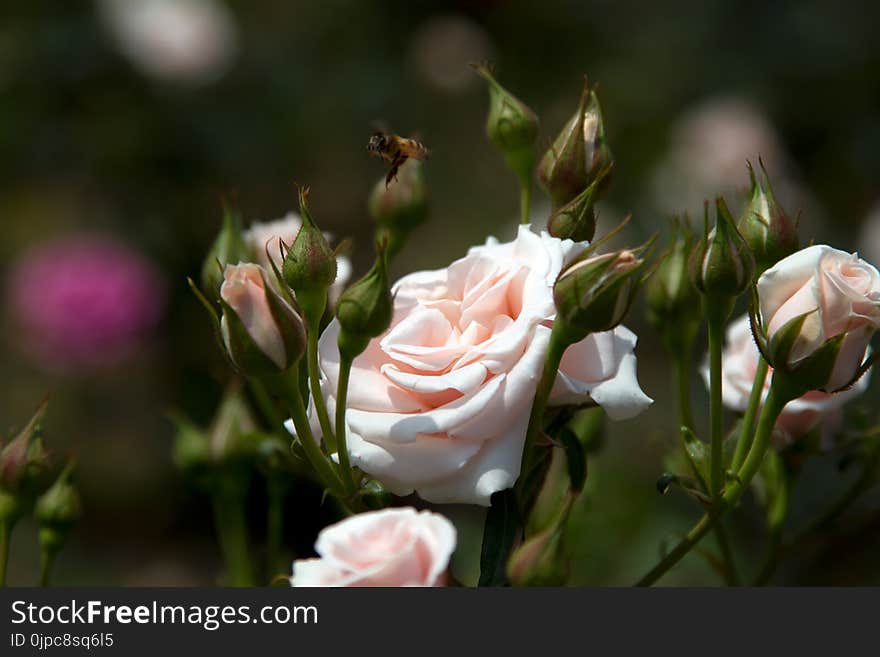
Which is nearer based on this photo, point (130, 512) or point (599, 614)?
point (599, 614)

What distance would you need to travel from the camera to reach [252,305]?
0.70 meters

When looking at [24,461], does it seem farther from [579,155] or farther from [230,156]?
[230,156]

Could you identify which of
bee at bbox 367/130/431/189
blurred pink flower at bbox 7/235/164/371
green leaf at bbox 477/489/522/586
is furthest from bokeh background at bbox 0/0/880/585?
green leaf at bbox 477/489/522/586

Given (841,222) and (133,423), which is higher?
(841,222)

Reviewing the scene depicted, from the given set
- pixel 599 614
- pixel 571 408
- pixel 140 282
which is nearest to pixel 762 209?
pixel 571 408

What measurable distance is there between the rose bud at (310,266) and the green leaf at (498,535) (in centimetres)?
17

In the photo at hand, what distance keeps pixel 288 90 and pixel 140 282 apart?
729 millimetres

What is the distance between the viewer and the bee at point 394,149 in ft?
2.84

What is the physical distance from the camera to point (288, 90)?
10.2 ft

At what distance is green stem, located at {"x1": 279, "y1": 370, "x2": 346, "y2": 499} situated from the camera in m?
0.70

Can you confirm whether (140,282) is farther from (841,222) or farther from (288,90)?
(841,222)

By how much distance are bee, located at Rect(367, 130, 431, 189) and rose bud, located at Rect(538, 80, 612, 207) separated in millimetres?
119

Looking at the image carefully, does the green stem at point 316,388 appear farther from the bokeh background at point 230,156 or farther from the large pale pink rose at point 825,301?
the bokeh background at point 230,156

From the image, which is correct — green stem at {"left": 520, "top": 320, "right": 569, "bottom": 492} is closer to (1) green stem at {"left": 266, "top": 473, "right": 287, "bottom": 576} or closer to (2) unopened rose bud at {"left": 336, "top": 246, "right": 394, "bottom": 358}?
(2) unopened rose bud at {"left": 336, "top": 246, "right": 394, "bottom": 358}
